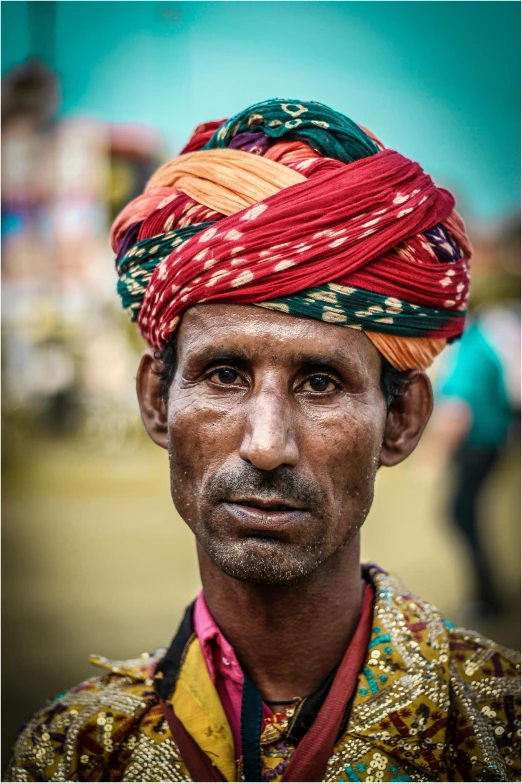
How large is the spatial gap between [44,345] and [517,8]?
1478 centimetres

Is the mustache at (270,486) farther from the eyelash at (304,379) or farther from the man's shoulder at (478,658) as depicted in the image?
the man's shoulder at (478,658)

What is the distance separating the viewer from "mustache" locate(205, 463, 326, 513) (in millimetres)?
2086

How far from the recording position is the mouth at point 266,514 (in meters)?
2.10

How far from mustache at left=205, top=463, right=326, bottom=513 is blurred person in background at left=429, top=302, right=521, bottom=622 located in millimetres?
5382

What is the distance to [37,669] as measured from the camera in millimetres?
6059

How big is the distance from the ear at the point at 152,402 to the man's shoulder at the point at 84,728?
2.40ft

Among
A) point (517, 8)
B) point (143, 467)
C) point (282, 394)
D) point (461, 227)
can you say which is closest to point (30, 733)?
point (282, 394)

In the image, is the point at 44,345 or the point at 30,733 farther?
the point at 44,345

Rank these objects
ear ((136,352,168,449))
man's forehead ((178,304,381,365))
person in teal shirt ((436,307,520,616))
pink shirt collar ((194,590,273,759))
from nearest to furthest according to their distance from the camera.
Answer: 1. man's forehead ((178,304,381,365))
2. pink shirt collar ((194,590,273,759))
3. ear ((136,352,168,449))
4. person in teal shirt ((436,307,520,616))

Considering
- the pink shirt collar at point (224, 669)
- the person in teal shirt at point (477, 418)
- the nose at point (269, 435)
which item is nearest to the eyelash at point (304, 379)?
the nose at point (269, 435)

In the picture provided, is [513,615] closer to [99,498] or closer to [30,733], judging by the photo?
[30,733]

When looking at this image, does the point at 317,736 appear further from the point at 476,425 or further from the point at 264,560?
the point at 476,425

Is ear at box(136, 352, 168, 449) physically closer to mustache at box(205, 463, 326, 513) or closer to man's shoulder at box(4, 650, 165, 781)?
mustache at box(205, 463, 326, 513)

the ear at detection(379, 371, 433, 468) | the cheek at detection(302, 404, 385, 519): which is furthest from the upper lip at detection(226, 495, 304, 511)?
the ear at detection(379, 371, 433, 468)
